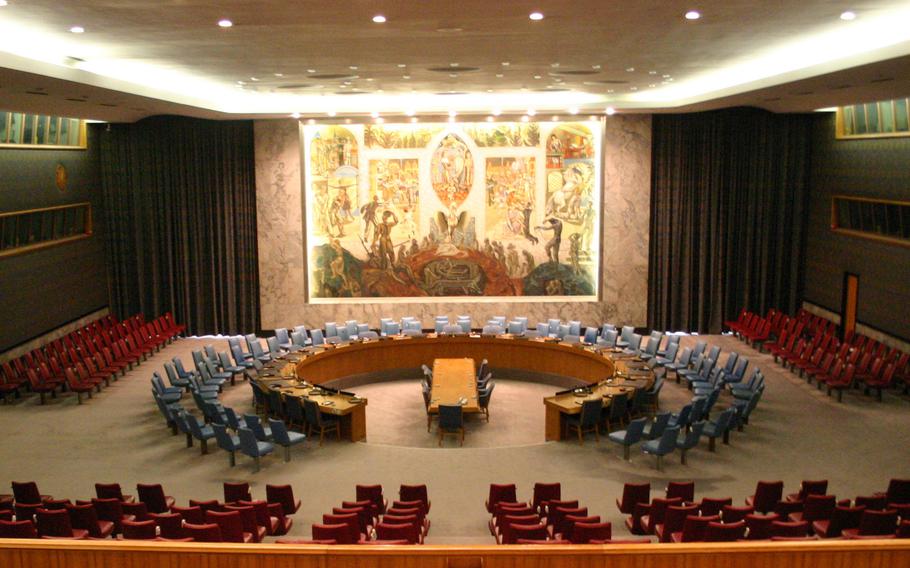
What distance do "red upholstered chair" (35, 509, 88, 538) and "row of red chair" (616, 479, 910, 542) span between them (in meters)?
6.15

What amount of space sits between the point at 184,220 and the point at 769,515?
1691cm

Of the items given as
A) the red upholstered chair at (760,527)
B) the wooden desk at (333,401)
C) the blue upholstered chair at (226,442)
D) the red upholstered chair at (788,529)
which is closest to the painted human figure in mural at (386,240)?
the wooden desk at (333,401)

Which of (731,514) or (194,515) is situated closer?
(731,514)

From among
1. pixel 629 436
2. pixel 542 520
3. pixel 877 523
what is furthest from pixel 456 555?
pixel 629 436

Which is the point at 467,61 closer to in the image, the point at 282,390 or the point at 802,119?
the point at 282,390

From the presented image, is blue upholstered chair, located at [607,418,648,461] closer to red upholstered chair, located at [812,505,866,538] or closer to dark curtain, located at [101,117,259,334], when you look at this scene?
red upholstered chair, located at [812,505,866,538]

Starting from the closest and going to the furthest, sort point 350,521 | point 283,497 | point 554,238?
point 350,521 → point 283,497 → point 554,238

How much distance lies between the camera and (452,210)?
21.4m

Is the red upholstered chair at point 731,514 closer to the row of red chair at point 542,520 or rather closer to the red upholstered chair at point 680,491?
the row of red chair at point 542,520

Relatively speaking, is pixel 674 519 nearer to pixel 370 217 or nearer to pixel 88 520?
pixel 88 520

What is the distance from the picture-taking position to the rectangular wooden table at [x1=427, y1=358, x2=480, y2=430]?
1405cm

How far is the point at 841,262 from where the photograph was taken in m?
19.8

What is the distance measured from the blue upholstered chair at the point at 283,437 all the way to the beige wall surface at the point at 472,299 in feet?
30.4

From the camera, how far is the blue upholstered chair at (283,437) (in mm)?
12305
